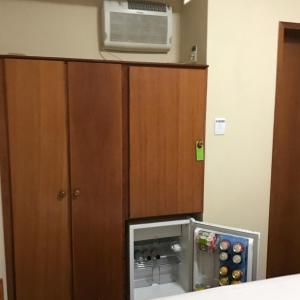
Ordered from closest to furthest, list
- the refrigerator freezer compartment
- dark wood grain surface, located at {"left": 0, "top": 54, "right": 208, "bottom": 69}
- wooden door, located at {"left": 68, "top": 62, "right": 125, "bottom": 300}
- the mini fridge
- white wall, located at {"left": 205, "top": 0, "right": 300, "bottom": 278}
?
dark wood grain surface, located at {"left": 0, "top": 54, "right": 208, "bottom": 69}
wooden door, located at {"left": 68, "top": 62, "right": 125, "bottom": 300}
the mini fridge
white wall, located at {"left": 205, "top": 0, "right": 300, "bottom": 278}
the refrigerator freezer compartment

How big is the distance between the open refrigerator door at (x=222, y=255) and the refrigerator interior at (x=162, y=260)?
9cm

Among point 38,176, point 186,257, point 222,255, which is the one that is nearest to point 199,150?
point 222,255

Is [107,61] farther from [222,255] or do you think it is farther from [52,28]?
[222,255]

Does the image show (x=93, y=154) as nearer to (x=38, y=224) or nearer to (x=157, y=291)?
(x=38, y=224)

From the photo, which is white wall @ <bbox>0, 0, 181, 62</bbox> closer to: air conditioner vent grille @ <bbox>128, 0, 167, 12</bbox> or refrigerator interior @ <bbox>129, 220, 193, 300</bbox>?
air conditioner vent grille @ <bbox>128, 0, 167, 12</bbox>

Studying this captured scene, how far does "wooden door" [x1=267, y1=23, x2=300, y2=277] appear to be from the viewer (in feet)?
8.08

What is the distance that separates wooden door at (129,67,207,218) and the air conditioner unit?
41 cm

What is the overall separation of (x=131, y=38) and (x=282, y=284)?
6.09ft

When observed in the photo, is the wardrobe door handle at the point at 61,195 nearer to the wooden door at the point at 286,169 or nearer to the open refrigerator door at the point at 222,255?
the open refrigerator door at the point at 222,255

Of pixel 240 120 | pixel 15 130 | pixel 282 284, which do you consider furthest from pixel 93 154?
pixel 282 284

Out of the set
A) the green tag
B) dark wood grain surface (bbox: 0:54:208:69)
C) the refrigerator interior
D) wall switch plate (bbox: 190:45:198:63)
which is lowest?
the refrigerator interior

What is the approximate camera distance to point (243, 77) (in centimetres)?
227

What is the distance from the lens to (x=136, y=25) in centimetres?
228

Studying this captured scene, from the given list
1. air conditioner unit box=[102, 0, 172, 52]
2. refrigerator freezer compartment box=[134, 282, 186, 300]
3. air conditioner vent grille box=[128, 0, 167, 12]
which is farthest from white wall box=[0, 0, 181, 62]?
refrigerator freezer compartment box=[134, 282, 186, 300]
